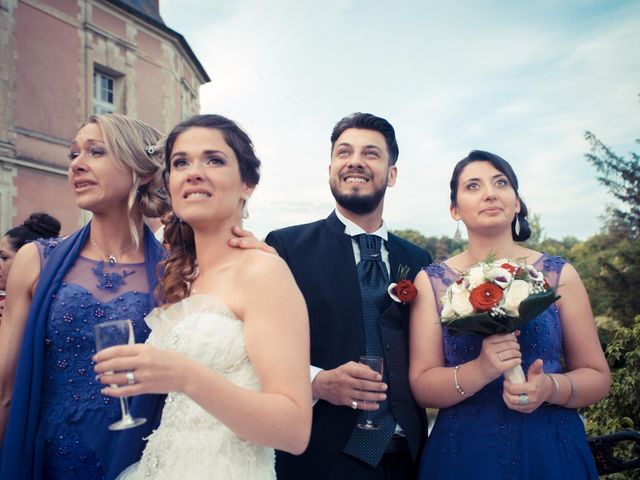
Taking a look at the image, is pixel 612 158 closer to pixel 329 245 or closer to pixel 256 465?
pixel 329 245

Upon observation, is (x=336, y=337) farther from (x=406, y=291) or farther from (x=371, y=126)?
(x=371, y=126)

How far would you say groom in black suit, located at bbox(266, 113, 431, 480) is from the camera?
114 inches

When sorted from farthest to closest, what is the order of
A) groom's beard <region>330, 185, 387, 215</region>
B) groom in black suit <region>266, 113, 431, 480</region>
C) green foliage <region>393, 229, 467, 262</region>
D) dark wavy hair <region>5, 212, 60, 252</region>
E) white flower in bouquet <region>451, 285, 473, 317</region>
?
green foliage <region>393, 229, 467, 262</region>
dark wavy hair <region>5, 212, 60, 252</region>
groom's beard <region>330, 185, 387, 215</region>
groom in black suit <region>266, 113, 431, 480</region>
white flower in bouquet <region>451, 285, 473, 317</region>

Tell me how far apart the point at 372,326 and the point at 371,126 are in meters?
1.36

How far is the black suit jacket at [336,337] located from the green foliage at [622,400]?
7.61 feet

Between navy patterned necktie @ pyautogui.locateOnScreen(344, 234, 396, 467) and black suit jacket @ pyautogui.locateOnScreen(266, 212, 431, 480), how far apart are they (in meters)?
0.05

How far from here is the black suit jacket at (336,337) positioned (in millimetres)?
2955

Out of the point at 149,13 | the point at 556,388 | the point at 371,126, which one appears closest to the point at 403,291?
the point at 556,388

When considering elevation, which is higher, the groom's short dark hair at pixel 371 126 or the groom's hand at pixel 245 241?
the groom's short dark hair at pixel 371 126

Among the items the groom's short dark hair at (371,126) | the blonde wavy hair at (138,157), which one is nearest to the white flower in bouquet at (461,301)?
the groom's short dark hair at (371,126)

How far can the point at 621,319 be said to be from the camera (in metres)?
18.5

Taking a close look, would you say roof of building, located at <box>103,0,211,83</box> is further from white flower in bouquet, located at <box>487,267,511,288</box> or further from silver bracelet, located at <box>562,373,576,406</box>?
silver bracelet, located at <box>562,373,576,406</box>

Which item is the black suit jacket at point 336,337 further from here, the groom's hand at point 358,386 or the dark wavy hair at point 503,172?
the dark wavy hair at point 503,172

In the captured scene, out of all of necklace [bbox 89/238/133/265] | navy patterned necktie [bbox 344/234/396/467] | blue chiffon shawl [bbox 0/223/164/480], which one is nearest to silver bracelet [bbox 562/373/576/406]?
navy patterned necktie [bbox 344/234/396/467]
